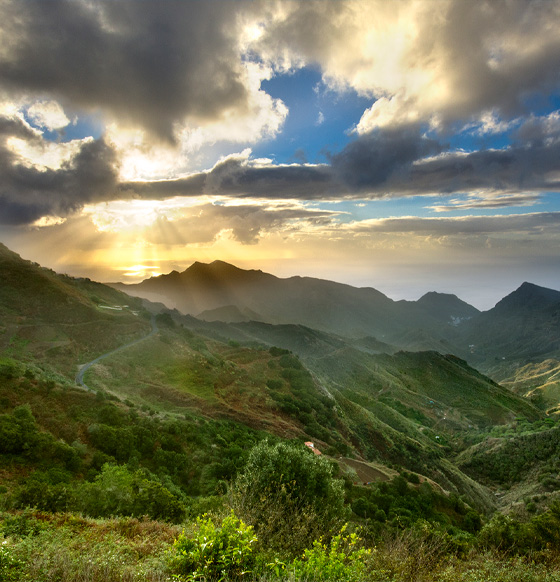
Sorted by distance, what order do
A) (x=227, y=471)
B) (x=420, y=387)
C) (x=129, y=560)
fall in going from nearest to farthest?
(x=129, y=560)
(x=227, y=471)
(x=420, y=387)

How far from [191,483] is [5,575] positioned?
75.0 feet

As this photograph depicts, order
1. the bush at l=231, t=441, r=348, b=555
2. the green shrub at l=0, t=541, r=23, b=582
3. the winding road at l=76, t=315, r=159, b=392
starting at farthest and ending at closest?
1. the winding road at l=76, t=315, r=159, b=392
2. the bush at l=231, t=441, r=348, b=555
3. the green shrub at l=0, t=541, r=23, b=582

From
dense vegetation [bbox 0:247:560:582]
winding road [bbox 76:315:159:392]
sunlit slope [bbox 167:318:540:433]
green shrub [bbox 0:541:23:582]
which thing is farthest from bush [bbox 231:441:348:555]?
sunlit slope [bbox 167:318:540:433]

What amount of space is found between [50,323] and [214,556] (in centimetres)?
7901

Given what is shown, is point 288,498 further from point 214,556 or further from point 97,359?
point 97,359

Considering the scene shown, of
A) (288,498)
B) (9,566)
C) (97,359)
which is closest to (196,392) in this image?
(97,359)

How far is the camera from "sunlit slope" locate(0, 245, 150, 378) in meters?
61.8

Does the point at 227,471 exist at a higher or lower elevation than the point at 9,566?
lower

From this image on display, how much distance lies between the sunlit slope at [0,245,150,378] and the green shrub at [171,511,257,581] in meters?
53.9

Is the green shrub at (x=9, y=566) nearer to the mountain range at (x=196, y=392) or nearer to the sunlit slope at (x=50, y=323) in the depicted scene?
the mountain range at (x=196, y=392)

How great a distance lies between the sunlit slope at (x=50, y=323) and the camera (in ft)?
203

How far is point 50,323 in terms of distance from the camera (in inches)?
2869

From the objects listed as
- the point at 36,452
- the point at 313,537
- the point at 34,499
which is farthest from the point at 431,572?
the point at 36,452

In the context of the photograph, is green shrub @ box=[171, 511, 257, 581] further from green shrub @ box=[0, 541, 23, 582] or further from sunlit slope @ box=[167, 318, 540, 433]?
sunlit slope @ box=[167, 318, 540, 433]
